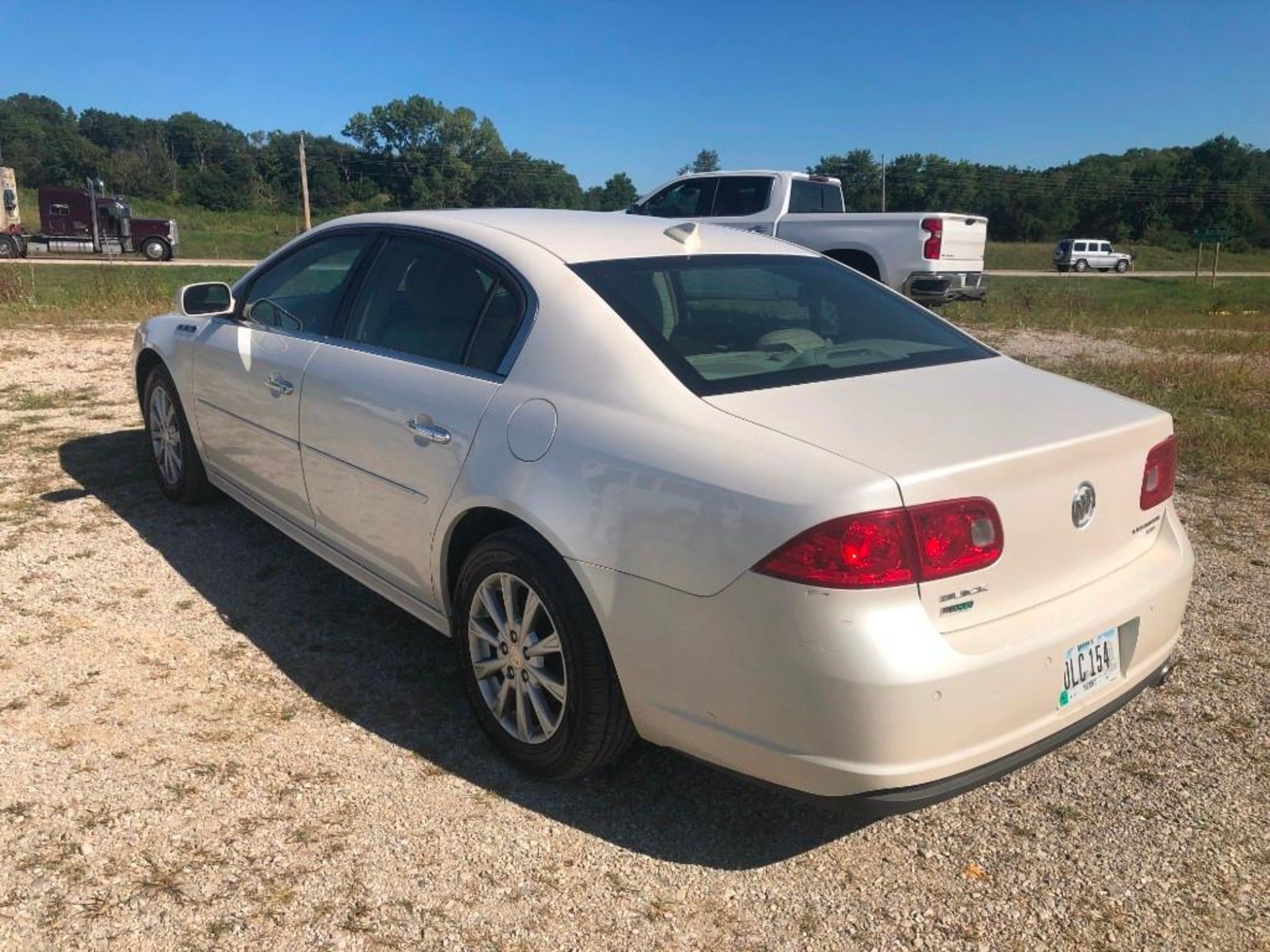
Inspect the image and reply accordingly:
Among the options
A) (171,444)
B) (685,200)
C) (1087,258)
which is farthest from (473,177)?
(171,444)

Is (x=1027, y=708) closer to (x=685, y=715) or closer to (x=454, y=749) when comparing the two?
(x=685, y=715)

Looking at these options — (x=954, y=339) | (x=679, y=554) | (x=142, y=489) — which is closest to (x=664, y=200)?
(x=142, y=489)

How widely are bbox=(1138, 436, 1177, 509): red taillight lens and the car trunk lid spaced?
0.03 meters

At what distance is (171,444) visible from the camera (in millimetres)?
5277

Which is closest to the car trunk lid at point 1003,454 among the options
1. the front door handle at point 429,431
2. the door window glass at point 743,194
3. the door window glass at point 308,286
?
the front door handle at point 429,431

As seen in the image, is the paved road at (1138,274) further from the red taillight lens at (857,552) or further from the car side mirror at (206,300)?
the red taillight lens at (857,552)

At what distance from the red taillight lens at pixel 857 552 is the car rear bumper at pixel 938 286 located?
1069cm

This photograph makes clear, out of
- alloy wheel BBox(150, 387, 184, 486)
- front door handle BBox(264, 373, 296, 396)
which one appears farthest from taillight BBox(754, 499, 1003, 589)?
alloy wheel BBox(150, 387, 184, 486)

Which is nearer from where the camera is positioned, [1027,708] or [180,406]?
[1027,708]

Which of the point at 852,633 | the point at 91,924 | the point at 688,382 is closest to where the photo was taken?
the point at 852,633

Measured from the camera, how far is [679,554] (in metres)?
2.34

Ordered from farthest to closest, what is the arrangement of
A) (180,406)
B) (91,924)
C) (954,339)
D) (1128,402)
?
(180,406)
(954,339)
(1128,402)
(91,924)

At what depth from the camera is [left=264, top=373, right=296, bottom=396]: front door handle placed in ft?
12.7

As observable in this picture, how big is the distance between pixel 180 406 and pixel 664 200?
968cm
